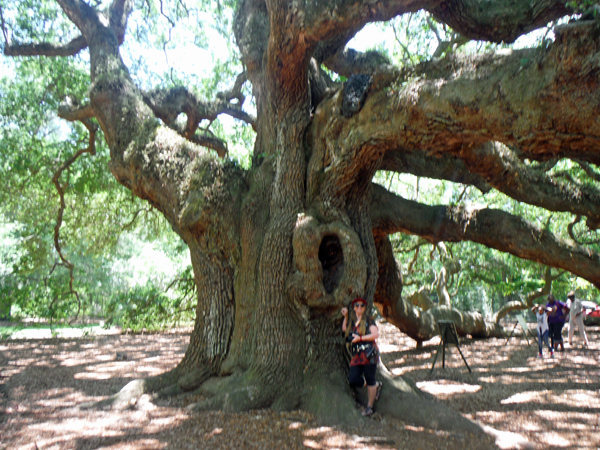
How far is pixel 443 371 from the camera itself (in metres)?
7.36

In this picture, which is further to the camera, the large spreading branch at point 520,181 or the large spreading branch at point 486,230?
the large spreading branch at point 486,230

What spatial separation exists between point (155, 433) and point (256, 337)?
1.49 m

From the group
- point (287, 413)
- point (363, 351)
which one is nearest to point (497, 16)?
point (363, 351)

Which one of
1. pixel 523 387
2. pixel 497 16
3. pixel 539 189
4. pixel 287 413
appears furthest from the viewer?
pixel 539 189

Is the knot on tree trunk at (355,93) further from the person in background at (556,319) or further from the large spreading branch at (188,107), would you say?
the person in background at (556,319)

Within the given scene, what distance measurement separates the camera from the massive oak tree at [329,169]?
3.93 m

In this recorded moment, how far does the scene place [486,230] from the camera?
6.70 m

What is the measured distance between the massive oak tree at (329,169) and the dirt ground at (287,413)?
0.38 metres

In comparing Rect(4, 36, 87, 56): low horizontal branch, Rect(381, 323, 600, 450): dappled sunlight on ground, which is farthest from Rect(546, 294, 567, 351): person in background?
Rect(4, 36, 87, 56): low horizontal branch

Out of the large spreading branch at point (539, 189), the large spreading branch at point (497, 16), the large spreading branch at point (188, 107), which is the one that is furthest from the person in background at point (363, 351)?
the large spreading branch at point (188, 107)

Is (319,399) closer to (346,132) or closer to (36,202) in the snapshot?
(346,132)

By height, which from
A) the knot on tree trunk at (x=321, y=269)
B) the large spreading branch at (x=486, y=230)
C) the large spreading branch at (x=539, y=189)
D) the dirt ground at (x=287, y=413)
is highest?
the large spreading branch at (x=539, y=189)

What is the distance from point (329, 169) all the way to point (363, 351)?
2.16 metres

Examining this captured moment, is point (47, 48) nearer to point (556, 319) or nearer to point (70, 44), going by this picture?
point (70, 44)
